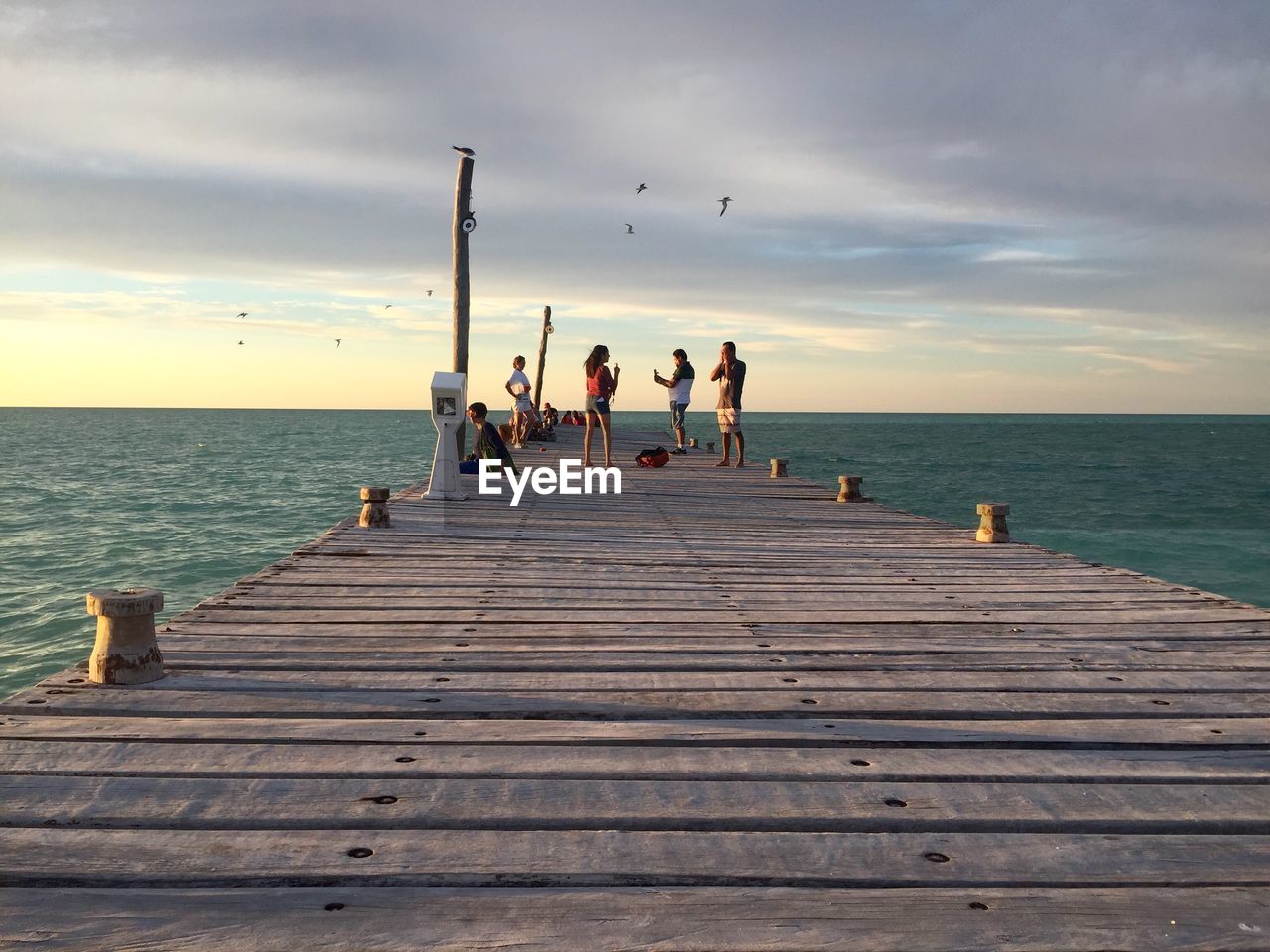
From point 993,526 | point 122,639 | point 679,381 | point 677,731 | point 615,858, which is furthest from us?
point 679,381

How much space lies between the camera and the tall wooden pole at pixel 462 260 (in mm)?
13328

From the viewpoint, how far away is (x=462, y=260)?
1367 cm

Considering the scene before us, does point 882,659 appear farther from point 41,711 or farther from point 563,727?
point 41,711

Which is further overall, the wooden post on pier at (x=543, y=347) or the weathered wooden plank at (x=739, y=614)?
Result: the wooden post on pier at (x=543, y=347)

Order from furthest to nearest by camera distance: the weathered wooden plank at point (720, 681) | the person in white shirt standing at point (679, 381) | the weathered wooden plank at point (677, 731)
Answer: the person in white shirt standing at point (679, 381), the weathered wooden plank at point (720, 681), the weathered wooden plank at point (677, 731)

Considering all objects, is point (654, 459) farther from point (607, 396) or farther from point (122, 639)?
point (122, 639)

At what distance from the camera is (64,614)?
13.1 metres

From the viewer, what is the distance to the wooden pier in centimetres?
220

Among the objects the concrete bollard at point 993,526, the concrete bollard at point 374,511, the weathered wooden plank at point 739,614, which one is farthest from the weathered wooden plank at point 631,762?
the concrete bollard at point 374,511

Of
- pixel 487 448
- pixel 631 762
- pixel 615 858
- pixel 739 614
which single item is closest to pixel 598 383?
pixel 487 448

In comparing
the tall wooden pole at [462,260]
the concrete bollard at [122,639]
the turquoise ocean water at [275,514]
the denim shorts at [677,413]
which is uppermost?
the tall wooden pole at [462,260]

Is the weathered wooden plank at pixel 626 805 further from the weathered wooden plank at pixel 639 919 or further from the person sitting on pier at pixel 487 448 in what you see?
the person sitting on pier at pixel 487 448

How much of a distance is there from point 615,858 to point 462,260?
12.2 meters

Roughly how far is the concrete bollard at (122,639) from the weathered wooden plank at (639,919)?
1.68 metres
